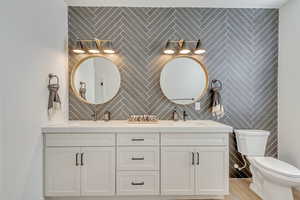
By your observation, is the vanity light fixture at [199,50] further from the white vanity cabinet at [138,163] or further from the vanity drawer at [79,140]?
the vanity drawer at [79,140]

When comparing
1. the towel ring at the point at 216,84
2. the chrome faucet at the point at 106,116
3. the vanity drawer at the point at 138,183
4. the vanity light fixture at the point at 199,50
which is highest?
the vanity light fixture at the point at 199,50

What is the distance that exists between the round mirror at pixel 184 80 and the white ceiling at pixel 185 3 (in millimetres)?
769

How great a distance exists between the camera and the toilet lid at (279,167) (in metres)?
2.02

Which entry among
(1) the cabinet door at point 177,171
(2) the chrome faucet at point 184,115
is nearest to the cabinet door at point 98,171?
(1) the cabinet door at point 177,171

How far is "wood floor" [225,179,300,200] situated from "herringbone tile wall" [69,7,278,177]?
0.13m

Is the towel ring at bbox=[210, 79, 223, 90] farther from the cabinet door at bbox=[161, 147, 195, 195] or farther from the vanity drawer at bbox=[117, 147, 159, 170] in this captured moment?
the vanity drawer at bbox=[117, 147, 159, 170]

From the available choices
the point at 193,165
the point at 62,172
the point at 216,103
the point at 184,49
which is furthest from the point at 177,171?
the point at 184,49

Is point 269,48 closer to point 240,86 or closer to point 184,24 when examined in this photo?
point 240,86

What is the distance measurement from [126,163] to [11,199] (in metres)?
1.08

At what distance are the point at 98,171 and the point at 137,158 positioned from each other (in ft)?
1.50

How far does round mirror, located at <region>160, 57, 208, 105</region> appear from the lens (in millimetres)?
2943

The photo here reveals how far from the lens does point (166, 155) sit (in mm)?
2295

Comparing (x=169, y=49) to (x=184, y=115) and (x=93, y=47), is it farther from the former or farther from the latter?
(x=93, y=47)

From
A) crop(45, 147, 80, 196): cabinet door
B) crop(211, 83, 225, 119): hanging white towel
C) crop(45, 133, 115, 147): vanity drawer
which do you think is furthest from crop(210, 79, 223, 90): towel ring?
crop(45, 147, 80, 196): cabinet door
